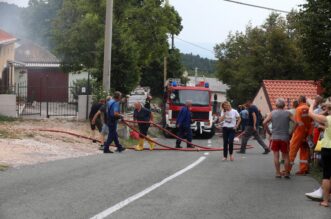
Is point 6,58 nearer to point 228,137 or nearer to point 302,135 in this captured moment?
point 228,137

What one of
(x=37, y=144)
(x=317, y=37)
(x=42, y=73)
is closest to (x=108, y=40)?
(x=37, y=144)

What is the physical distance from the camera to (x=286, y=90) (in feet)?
141

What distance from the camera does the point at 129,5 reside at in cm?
4078

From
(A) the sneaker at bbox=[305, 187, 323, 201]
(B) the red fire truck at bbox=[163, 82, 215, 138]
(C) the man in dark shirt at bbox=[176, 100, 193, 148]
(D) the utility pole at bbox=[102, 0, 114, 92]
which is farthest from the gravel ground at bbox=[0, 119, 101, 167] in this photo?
(B) the red fire truck at bbox=[163, 82, 215, 138]

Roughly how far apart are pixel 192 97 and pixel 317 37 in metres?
18.0

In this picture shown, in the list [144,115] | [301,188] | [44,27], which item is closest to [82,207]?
Result: [301,188]

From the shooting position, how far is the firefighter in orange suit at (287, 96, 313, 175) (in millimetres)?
13792

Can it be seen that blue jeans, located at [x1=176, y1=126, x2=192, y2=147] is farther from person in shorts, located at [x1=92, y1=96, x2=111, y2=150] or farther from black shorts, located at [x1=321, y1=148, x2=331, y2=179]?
black shorts, located at [x1=321, y1=148, x2=331, y2=179]

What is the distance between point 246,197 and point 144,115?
1112cm

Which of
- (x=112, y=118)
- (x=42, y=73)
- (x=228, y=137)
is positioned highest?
(x=42, y=73)

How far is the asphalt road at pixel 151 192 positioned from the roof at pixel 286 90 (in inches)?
1091

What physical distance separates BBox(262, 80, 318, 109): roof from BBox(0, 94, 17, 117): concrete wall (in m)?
21.0

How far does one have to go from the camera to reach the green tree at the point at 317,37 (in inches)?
534

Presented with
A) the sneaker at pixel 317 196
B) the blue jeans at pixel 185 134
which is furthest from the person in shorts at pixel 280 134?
the blue jeans at pixel 185 134
